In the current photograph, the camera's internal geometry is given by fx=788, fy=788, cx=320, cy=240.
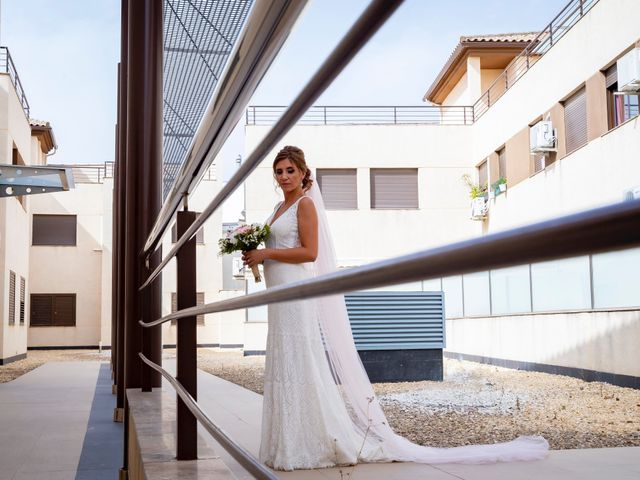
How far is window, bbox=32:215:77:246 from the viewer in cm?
2520

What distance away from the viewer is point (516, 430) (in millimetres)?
5461

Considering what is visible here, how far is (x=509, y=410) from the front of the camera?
6.77m

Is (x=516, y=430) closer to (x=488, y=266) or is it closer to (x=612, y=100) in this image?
(x=488, y=266)

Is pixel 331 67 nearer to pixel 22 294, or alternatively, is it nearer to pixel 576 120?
pixel 576 120

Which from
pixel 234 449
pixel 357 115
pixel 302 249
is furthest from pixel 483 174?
pixel 234 449

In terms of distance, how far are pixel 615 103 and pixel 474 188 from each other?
6.76m

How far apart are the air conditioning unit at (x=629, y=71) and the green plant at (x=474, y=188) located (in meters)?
7.37

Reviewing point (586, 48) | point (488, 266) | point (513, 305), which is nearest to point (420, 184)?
point (513, 305)

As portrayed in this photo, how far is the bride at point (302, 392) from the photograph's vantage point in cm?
367

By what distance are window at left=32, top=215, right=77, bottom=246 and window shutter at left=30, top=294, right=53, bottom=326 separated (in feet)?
5.77

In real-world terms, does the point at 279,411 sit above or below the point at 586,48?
below

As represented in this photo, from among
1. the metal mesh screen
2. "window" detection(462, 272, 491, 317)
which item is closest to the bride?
the metal mesh screen

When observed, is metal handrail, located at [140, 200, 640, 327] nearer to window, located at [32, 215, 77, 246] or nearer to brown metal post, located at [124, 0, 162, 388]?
brown metal post, located at [124, 0, 162, 388]

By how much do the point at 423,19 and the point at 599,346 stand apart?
3989 cm
